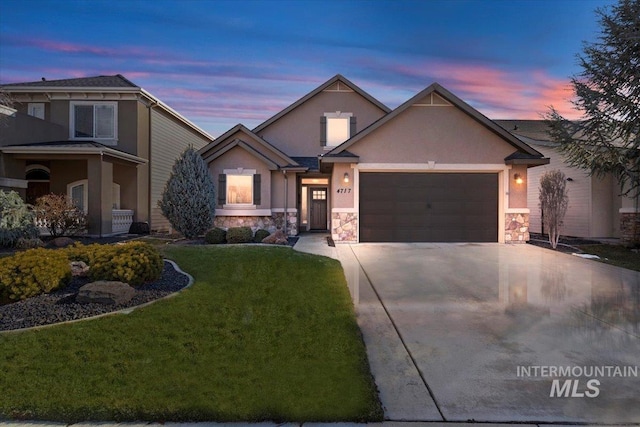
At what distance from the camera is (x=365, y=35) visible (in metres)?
15.2

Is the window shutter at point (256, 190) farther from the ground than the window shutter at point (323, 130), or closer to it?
closer to it

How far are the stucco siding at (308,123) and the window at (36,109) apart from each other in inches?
383

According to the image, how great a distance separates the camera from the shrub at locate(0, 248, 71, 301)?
6.09m

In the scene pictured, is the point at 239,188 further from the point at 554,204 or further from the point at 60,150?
the point at 554,204

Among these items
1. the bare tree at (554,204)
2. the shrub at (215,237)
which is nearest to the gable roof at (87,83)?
the shrub at (215,237)

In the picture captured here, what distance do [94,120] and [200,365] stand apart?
17.0 m

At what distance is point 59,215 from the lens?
45.3 ft

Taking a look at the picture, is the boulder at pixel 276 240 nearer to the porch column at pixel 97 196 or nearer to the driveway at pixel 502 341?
the driveway at pixel 502 341

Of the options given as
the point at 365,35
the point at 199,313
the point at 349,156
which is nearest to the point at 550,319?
the point at 199,313

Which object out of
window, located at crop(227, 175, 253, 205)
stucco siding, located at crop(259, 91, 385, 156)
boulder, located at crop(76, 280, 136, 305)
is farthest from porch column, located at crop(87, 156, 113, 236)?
boulder, located at crop(76, 280, 136, 305)

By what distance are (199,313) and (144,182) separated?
48.5ft

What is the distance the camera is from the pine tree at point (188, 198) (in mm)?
14180

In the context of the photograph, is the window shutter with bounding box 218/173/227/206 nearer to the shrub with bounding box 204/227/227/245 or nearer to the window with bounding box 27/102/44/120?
the shrub with bounding box 204/227/227/245

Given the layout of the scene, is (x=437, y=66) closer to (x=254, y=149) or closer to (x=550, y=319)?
(x=254, y=149)
